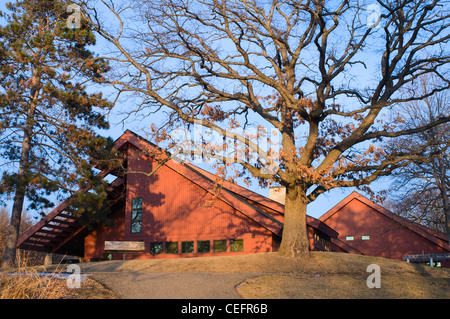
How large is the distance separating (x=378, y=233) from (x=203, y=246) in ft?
56.2

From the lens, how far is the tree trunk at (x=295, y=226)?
17703 mm

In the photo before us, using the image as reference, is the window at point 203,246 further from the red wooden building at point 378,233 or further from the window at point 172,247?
the red wooden building at point 378,233

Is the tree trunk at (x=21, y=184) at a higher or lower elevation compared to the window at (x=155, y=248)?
higher

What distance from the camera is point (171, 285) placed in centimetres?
1110

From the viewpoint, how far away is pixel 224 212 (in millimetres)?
23984

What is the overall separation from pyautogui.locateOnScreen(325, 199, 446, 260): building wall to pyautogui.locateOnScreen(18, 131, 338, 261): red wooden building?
32.3 ft

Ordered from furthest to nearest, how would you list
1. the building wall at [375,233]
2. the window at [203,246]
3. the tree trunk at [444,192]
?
the building wall at [375,233], the tree trunk at [444,192], the window at [203,246]

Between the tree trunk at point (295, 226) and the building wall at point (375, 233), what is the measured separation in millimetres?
17534

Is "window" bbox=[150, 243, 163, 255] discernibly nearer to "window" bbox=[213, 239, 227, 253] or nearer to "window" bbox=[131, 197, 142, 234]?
"window" bbox=[131, 197, 142, 234]

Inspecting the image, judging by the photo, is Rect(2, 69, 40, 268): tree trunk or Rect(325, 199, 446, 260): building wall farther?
Rect(325, 199, 446, 260): building wall

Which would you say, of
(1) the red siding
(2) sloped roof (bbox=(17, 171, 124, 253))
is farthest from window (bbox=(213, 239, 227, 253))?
(2) sloped roof (bbox=(17, 171, 124, 253))

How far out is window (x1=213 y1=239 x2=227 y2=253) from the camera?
938 inches

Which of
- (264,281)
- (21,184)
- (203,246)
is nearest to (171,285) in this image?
(264,281)

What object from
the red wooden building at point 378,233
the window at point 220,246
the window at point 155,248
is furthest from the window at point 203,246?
the red wooden building at point 378,233
